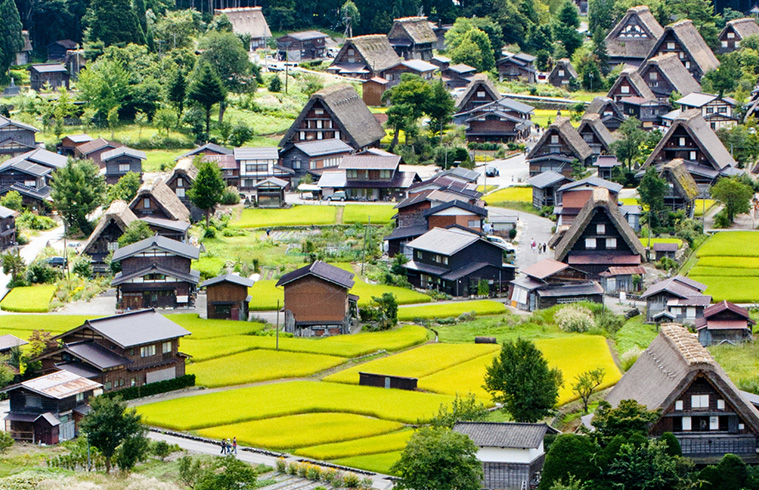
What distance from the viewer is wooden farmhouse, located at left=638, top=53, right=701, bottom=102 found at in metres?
109

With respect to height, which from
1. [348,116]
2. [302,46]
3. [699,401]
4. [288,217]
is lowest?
[699,401]

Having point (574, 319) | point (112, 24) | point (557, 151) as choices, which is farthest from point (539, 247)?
point (112, 24)

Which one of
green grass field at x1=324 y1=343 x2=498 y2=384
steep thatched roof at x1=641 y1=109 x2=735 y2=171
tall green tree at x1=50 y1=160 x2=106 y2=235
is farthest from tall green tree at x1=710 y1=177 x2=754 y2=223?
tall green tree at x1=50 y1=160 x2=106 y2=235

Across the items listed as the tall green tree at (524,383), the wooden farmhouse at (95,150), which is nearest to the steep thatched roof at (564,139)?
the wooden farmhouse at (95,150)

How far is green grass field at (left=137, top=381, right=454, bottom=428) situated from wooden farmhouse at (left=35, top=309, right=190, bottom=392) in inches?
77.6

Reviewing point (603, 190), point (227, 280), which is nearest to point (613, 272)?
point (603, 190)

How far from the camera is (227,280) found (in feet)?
210

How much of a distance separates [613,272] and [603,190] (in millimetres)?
5655

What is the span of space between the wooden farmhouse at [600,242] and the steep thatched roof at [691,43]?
48495 mm

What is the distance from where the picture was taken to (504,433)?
42562 mm

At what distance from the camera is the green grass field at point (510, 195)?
285 ft

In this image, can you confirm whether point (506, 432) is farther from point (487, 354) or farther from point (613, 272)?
point (613, 272)

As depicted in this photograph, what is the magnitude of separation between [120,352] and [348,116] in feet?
156

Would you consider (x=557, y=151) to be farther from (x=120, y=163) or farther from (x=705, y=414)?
(x=705, y=414)
